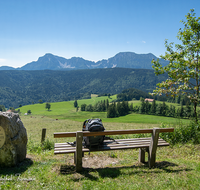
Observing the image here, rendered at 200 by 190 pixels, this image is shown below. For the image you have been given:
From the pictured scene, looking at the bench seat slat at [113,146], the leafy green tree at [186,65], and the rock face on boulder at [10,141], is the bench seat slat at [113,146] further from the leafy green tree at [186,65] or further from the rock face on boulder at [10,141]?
the leafy green tree at [186,65]

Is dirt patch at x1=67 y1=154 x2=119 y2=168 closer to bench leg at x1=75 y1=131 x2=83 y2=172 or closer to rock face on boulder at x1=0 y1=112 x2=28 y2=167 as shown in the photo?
bench leg at x1=75 y1=131 x2=83 y2=172

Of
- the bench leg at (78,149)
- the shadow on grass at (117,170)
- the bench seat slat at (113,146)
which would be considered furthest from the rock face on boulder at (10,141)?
the bench leg at (78,149)

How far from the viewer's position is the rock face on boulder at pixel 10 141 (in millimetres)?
5320

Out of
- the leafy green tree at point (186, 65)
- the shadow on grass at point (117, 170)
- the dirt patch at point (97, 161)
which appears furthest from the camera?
the leafy green tree at point (186, 65)

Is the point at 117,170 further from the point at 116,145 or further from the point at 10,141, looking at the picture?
the point at 10,141

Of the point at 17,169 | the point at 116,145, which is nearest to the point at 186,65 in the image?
the point at 116,145

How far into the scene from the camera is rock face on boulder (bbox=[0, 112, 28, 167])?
5.32 metres

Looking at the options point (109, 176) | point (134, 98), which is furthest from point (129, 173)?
point (134, 98)

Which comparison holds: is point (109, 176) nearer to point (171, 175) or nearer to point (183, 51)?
point (171, 175)

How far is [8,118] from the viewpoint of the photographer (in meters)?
5.50

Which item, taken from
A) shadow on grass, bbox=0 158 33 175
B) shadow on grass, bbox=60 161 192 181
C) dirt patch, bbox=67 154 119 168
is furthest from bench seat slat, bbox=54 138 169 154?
shadow on grass, bbox=0 158 33 175

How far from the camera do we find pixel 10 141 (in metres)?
5.46

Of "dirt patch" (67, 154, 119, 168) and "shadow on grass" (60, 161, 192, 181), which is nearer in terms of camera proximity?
"shadow on grass" (60, 161, 192, 181)

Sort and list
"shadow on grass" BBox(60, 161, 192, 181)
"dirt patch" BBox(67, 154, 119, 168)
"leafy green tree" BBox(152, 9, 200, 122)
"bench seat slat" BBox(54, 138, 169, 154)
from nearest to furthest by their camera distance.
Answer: "shadow on grass" BBox(60, 161, 192, 181) < "bench seat slat" BBox(54, 138, 169, 154) < "dirt patch" BBox(67, 154, 119, 168) < "leafy green tree" BBox(152, 9, 200, 122)
